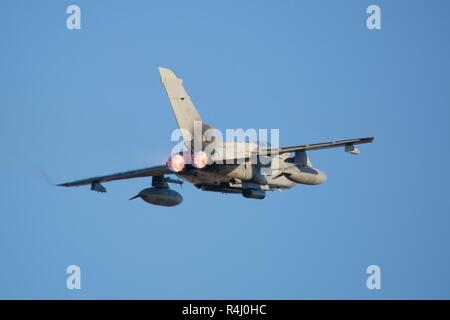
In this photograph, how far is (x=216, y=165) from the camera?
4522cm

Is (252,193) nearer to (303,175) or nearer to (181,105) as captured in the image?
(303,175)

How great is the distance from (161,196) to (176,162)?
4616 mm

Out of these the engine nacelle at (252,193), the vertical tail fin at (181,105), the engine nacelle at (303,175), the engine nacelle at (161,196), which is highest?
the vertical tail fin at (181,105)

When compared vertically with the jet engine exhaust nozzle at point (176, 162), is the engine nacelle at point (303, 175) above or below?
above

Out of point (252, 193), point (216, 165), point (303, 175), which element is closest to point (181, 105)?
point (216, 165)

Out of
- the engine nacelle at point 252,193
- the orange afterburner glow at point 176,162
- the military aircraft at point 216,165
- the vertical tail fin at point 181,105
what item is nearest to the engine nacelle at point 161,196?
the military aircraft at point 216,165

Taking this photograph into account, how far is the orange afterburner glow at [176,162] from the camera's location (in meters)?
44.1

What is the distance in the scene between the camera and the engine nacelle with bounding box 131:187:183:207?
48.4 m

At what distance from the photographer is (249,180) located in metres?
46.8

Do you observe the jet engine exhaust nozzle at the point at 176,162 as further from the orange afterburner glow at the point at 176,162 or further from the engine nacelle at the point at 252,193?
the engine nacelle at the point at 252,193

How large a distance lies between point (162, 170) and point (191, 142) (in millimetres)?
2758

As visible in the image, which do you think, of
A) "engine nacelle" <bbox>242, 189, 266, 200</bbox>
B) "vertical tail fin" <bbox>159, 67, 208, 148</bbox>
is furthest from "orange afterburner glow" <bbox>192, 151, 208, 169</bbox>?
"engine nacelle" <bbox>242, 189, 266, 200</bbox>

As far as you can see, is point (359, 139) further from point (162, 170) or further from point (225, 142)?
point (162, 170)

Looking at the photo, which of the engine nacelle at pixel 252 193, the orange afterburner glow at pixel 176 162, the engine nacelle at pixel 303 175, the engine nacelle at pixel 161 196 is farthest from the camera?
the engine nacelle at pixel 161 196
